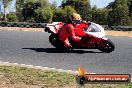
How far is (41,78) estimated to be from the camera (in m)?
8.84

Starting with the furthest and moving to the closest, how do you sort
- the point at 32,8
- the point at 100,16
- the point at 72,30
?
the point at 32,8 < the point at 100,16 < the point at 72,30

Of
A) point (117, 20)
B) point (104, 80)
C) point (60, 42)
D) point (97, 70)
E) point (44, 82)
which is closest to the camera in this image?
point (104, 80)

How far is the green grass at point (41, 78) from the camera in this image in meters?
8.16

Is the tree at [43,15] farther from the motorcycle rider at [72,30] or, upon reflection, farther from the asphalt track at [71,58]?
the motorcycle rider at [72,30]

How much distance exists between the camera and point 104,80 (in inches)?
211

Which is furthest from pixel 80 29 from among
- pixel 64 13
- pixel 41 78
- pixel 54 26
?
pixel 64 13

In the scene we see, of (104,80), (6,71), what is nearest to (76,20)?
(6,71)

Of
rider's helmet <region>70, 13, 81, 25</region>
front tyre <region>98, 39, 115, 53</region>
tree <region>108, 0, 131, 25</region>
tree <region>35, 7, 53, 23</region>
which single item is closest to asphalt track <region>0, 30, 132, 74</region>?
front tyre <region>98, 39, 115, 53</region>

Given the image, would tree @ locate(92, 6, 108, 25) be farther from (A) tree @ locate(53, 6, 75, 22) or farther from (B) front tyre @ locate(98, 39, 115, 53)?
(B) front tyre @ locate(98, 39, 115, 53)

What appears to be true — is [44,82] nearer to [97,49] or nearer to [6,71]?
[6,71]

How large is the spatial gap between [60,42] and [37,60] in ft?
9.23

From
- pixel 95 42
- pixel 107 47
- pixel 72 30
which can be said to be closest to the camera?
pixel 107 47

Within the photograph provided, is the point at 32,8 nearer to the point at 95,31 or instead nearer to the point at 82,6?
the point at 82,6

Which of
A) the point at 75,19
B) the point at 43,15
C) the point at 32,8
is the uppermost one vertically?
the point at 75,19
